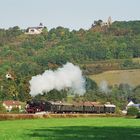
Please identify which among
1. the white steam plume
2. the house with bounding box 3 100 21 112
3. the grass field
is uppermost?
the white steam plume

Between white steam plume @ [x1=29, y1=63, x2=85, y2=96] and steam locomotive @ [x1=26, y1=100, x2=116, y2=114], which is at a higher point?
white steam plume @ [x1=29, y1=63, x2=85, y2=96]

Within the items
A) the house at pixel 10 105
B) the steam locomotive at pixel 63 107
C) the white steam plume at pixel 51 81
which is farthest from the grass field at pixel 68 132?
the white steam plume at pixel 51 81

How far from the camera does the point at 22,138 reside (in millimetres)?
28875

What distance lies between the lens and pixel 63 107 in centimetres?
10769

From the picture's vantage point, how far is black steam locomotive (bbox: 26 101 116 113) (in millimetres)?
102000

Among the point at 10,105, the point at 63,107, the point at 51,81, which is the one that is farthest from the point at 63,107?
the point at 10,105

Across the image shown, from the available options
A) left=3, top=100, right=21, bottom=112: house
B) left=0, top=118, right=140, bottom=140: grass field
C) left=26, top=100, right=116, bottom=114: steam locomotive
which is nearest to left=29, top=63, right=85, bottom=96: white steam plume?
left=3, top=100, right=21, bottom=112: house

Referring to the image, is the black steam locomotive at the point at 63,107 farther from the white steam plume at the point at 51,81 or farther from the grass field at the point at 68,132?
the grass field at the point at 68,132

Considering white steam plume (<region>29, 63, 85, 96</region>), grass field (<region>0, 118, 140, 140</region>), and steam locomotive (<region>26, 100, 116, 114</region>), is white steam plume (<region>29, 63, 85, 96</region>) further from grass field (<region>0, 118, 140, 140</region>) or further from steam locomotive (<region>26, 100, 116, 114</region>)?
grass field (<region>0, 118, 140, 140</region>)

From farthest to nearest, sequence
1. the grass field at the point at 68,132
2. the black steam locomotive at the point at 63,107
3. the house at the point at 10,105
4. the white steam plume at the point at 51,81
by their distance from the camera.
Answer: the white steam plume at the point at 51,81, the house at the point at 10,105, the black steam locomotive at the point at 63,107, the grass field at the point at 68,132

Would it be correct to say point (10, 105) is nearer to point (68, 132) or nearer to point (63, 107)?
point (63, 107)

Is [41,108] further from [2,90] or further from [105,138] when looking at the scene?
[105,138]

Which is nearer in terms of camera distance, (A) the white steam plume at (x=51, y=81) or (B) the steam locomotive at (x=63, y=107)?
(B) the steam locomotive at (x=63, y=107)

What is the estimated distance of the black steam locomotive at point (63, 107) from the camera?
102000 millimetres
